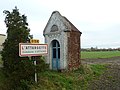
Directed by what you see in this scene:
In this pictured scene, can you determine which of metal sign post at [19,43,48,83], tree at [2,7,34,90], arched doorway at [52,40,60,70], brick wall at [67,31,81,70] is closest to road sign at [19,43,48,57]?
metal sign post at [19,43,48,83]

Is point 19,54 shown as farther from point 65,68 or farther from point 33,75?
point 65,68

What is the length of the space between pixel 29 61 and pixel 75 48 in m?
6.10

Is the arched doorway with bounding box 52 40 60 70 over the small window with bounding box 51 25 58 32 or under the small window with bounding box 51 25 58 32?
under

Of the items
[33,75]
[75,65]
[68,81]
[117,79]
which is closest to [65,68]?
[75,65]

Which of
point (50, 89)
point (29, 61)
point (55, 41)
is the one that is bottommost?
point (50, 89)

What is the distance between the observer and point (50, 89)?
12469 millimetres

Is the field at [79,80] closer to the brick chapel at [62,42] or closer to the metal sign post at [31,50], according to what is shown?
the brick chapel at [62,42]

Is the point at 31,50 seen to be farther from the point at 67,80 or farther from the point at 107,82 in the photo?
the point at 107,82

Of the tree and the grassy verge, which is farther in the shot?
the grassy verge

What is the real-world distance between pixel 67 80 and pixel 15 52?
382 cm

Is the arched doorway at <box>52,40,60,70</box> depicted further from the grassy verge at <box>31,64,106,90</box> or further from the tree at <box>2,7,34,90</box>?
the tree at <box>2,7,34,90</box>

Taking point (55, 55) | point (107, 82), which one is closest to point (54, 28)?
point (55, 55)

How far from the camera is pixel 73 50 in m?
17.3

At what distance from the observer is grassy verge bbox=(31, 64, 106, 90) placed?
42.3ft
